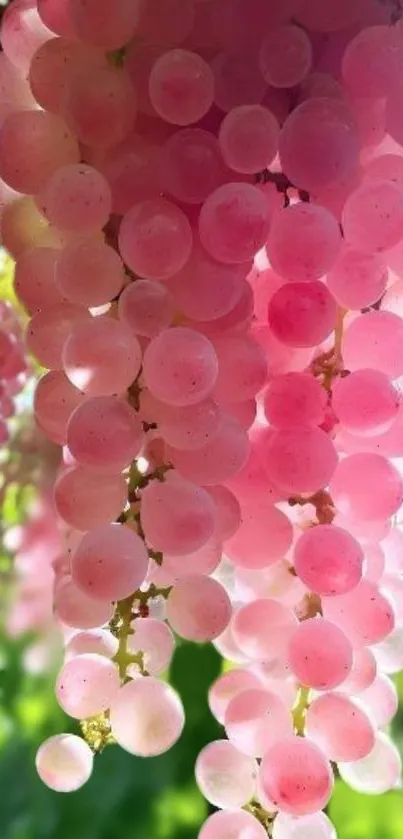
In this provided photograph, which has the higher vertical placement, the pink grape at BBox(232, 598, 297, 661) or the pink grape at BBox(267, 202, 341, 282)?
the pink grape at BBox(267, 202, 341, 282)

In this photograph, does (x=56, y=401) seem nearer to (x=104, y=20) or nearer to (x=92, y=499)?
(x=92, y=499)

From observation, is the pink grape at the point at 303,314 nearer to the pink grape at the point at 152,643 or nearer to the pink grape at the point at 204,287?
the pink grape at the point at 204,287

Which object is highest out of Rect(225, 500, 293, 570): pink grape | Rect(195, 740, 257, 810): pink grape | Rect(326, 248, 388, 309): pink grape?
Rect(326, 248, 388, 309): pink grape

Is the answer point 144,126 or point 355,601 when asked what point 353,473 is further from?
point 144,126

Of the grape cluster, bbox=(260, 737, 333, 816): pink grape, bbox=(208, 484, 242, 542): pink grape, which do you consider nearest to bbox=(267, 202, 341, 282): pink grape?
the grape cluster

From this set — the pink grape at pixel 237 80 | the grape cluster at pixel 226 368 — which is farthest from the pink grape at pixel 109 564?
the pink grape at pixel 237 80

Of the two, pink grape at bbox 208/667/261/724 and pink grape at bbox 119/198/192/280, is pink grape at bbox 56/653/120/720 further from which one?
pink grape at bbox 119/198/192/280

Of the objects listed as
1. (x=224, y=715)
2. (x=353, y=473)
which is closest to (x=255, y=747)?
(x=224, y=715)
